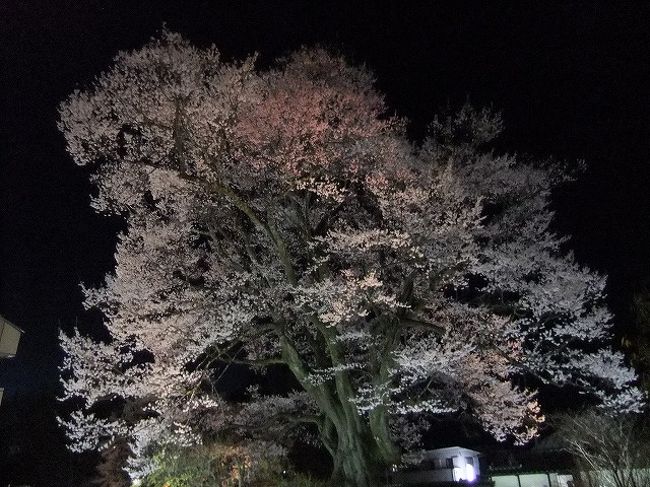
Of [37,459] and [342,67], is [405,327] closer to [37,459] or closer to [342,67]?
[342,67]

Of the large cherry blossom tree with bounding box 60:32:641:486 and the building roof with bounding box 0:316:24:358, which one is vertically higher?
the large cherry blossom tree with bounding box 60:32:641:486

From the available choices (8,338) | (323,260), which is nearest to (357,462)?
(323,260)

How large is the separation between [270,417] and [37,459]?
25147 mm

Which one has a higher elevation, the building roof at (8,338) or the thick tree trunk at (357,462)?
the building roof at (8,338)

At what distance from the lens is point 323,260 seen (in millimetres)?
11914

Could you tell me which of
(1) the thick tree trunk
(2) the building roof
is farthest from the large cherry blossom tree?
(2) the building roof

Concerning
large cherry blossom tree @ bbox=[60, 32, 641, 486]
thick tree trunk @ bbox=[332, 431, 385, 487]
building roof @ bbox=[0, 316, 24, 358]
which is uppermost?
large cherry blossom tree @ bbox=[60, 32, 641, 486]

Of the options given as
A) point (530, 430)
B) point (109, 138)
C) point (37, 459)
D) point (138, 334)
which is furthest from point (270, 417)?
point (37, 459)

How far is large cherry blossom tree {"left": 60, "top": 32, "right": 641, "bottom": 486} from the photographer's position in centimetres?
1123

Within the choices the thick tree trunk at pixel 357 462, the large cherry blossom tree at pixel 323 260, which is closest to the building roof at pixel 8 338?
the large cherry blossom tree at pixel 323 260

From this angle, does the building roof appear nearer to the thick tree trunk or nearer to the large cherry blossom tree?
the large cherry blossom tree

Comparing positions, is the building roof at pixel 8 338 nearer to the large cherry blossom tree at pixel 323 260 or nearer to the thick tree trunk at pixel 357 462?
the large cherry blossom tree at pixel 323 260

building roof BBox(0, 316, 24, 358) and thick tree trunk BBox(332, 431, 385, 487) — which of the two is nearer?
building roof BBox(0, 316, 24, 358)

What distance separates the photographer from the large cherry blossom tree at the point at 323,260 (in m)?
11.2
